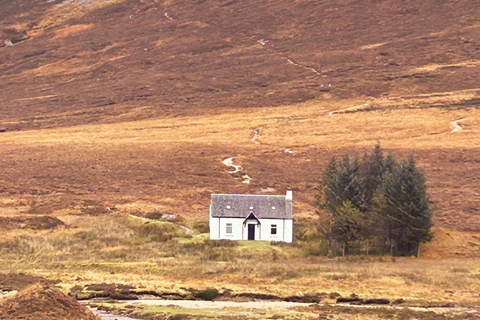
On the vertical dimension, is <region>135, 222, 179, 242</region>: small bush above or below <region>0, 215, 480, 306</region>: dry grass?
above

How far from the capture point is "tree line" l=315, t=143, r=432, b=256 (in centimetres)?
4253

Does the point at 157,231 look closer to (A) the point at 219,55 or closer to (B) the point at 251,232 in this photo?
(B) the point at 251,232

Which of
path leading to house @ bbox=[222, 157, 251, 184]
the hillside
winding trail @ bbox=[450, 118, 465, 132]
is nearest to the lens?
the hillside

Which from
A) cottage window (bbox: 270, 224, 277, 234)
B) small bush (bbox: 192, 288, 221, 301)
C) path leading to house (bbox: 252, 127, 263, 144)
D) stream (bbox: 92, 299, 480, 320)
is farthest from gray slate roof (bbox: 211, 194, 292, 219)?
path leading to house (bbox: 252, 127, 263, 144)

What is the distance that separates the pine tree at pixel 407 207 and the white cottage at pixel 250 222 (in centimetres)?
700

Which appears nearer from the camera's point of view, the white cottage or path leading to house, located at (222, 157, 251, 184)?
the white cottage

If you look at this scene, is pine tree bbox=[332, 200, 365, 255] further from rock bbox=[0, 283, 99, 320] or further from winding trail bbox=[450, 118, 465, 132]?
winding trail bbox=[450, 118, 465, 132]

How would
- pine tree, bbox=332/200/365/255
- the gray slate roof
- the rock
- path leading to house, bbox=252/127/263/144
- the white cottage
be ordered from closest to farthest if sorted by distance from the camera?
1. the rock
2. pine tree, bbox=332/200/365/255
3. the white cottage
4. the gray slate roof
5. path leading to house, bbox=252/127/263/144

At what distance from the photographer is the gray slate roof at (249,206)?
46781mm

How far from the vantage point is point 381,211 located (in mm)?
43125

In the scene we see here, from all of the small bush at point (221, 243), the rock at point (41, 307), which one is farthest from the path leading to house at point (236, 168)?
the rock at point (41, 307)

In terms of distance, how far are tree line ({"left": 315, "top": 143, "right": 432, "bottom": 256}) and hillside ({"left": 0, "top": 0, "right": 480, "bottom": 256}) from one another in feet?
12.3

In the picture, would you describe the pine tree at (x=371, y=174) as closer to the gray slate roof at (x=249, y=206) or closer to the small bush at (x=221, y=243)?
the gray slate roof at (x=249, y=206)

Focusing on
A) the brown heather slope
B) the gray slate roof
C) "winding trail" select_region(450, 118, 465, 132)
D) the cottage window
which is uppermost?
the brown heather slope
